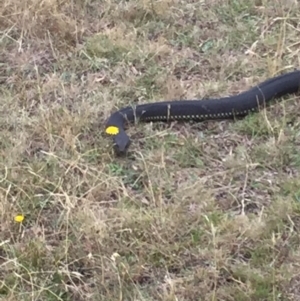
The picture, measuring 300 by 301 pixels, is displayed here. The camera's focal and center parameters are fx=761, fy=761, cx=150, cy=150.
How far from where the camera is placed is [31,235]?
13.4 ft

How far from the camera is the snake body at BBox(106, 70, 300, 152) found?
5.07 metres

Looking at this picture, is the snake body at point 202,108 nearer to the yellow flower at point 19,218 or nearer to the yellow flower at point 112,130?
the yellow flower at point 112,130

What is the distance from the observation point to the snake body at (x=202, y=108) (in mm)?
5066

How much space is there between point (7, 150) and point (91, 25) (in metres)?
1.84

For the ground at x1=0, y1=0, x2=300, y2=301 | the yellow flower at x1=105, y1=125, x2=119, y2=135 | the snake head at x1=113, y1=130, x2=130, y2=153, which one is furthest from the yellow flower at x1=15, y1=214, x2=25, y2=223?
the yellow flower at x1=105, y1=125, x2=119, y2=135

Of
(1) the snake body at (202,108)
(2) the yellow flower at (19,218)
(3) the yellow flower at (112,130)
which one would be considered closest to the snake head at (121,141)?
(3) the yellow flower at (112,130)

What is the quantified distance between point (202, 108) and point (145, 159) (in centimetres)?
68

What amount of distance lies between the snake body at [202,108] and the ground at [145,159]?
0.06 m

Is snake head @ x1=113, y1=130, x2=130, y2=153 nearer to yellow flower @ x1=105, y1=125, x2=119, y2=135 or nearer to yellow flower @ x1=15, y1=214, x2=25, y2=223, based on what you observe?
yellow flower @ x1=105, y1=125, x2=119, y2=135

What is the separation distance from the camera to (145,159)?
4.66m

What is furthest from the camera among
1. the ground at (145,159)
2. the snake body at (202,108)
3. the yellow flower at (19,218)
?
the snake body at (202,108)

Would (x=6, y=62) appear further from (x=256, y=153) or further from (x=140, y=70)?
(x=256, y=153)

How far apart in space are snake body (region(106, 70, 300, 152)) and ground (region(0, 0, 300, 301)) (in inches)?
2.5

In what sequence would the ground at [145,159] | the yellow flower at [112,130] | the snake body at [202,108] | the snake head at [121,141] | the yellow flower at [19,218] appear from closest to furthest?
the ground at [145,159] → the yellow flower at [19,218] → the snake head at [121,141] → the yellow flower at [112,130] → the snake body at [202,108]
